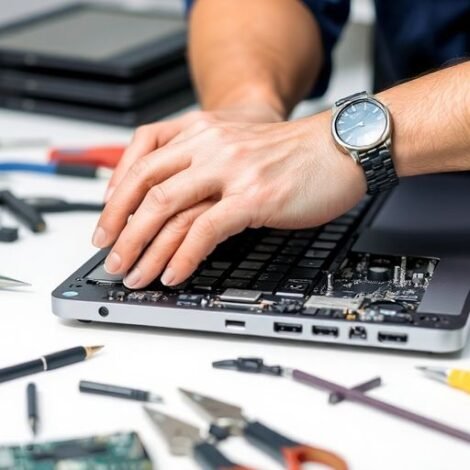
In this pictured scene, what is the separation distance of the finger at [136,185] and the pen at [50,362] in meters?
0.14

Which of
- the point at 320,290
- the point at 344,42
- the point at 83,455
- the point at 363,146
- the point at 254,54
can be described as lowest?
the point at 83,455

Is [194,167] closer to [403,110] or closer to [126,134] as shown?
[403,110]

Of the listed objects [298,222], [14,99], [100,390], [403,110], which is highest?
[14,99]

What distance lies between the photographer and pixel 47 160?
1344 millimetres

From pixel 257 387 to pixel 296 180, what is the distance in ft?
0.71

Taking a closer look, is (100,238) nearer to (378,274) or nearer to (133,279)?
(133,279)

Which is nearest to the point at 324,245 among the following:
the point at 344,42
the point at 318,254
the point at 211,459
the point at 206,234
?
the point at 318,254

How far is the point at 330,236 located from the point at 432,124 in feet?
0.46

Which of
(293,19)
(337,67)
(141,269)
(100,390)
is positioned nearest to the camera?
(100,390)

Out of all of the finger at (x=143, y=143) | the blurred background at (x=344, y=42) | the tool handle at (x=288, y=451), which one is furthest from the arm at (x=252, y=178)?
the blurred background at (x=344, y=42)

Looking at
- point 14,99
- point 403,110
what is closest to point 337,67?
point 14,99

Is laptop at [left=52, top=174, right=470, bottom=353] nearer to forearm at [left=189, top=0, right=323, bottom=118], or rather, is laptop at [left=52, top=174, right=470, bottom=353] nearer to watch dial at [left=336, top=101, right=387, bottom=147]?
watch dial at [left=336, top=101, right=387, bottom=147]

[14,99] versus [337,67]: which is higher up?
[337,67]

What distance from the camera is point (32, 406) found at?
0.71 meters
